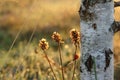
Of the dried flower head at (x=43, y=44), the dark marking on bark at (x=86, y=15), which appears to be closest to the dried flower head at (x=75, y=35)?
the dried flower head at (x=43, y=44)

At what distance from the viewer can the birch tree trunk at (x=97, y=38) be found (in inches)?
115

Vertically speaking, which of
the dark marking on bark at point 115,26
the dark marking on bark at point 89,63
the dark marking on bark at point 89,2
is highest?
the dark marking on bark at point 89,2

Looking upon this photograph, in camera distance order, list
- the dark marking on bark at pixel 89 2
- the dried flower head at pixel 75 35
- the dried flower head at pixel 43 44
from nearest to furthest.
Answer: the dark marking on bark at pixel 89 2 < the dried flower head at pixel 75 35 < the dried flower head at pixel 43 44

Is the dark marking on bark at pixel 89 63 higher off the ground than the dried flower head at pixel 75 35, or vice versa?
the dried flower head at pixel 75 35

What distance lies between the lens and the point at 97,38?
2939 millimetres

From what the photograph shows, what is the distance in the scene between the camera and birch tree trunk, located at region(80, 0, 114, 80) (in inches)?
115

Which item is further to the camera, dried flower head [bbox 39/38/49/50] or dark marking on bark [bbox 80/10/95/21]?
dried flower head [bbox 39/38/49/50]

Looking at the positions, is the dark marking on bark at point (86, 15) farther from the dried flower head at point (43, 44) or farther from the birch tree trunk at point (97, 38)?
the dried flower head at point (43, 44)

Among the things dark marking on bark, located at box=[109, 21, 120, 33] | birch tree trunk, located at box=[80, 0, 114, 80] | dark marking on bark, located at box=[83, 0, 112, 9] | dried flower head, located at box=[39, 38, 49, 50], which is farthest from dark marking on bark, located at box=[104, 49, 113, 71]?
dried flower head, located at box=[39, 38, 49, 50]

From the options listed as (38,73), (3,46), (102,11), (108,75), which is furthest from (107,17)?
(3,46)

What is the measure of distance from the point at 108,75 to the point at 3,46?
7.98 meters

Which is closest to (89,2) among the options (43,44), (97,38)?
(97,38)

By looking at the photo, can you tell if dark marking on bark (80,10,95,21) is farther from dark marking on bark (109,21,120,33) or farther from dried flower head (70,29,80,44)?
dried flower head (70,29,80,44)

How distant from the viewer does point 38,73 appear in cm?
560
